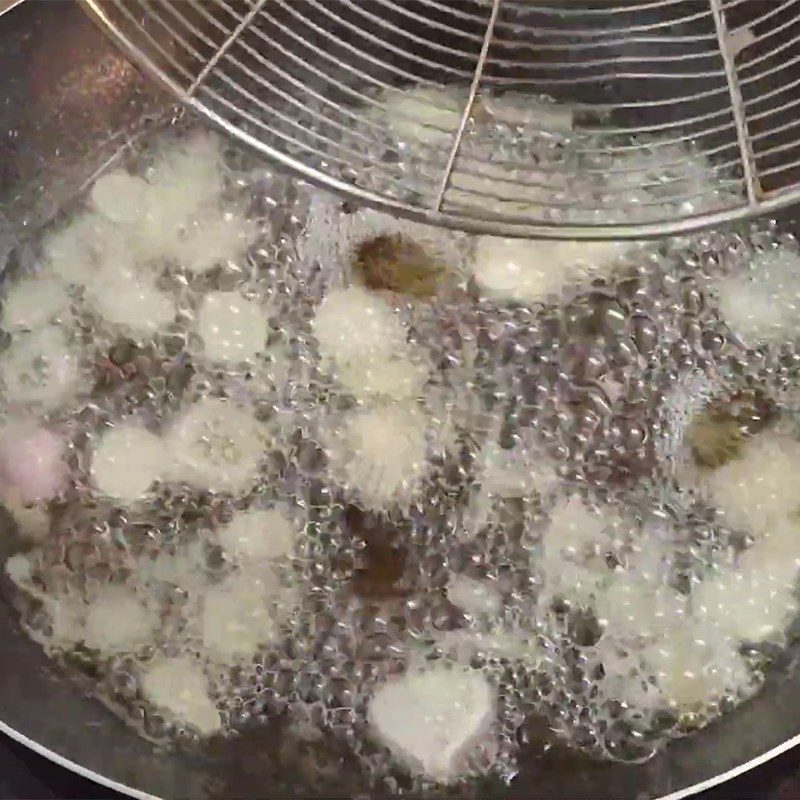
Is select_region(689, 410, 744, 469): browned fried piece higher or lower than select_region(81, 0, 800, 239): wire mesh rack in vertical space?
lower

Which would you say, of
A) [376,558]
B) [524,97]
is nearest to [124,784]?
[376,558]

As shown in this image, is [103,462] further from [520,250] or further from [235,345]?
[520,250]

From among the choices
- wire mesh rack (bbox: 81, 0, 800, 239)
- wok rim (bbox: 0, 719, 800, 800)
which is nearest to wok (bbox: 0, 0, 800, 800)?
wok rim (bbox: 0, 719, 800, 800)

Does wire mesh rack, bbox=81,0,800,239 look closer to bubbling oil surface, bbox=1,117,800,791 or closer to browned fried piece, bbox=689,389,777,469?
bubbling oil surface, bbox=1,117,800,791

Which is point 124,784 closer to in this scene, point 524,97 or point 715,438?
point 715,438

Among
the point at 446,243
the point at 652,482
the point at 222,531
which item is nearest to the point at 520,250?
the point at 446,243

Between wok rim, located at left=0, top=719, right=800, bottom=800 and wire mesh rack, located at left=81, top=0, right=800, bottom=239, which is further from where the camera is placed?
wire mesh rack, located at left=81, top=0, right=800, bottom=239
